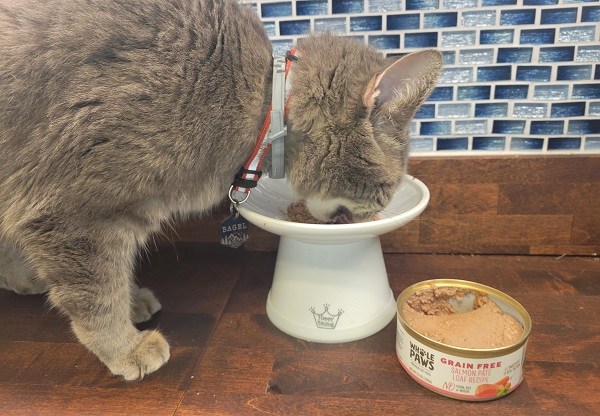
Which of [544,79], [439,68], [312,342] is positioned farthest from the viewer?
[544,79]

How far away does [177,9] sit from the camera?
879mm

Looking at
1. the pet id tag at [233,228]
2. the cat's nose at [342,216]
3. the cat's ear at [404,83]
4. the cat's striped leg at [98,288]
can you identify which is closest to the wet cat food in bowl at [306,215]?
the cat's nose at [342,216]

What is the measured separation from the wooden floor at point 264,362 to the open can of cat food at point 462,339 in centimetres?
4

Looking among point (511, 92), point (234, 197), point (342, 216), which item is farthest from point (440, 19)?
point (234, 197)

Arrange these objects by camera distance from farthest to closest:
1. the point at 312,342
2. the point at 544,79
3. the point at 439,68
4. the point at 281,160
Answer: the point at 544,79, the point at 312,342, the point at 281,160, the point at 439,68

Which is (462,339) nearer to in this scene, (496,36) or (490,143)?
(490,143)

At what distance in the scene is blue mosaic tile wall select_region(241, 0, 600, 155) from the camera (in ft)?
3.89

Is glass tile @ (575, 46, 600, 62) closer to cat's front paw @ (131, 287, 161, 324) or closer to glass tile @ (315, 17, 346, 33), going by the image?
glass tile @ (315, 17, 346, 33)

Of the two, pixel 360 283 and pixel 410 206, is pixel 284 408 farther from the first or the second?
pixel 410 206

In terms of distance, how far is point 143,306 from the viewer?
1149 mm

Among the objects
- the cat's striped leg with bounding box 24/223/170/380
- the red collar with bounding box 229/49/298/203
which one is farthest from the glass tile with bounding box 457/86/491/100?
the cat's striped leg with bounding box 24/223/170/380

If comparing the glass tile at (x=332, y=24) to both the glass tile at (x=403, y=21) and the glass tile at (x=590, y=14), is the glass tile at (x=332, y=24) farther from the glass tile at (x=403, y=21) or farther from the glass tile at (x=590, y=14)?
the glass tile at (x=590, y=14)

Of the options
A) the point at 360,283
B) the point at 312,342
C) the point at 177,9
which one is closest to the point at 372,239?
the point at 360,283

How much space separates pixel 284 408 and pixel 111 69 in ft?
2.16
